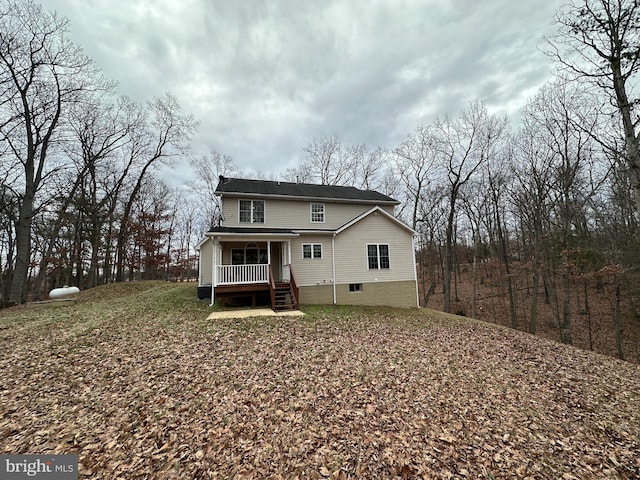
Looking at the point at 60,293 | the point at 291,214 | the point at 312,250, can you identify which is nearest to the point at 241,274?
the point at 312,250

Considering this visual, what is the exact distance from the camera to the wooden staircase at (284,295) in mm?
10914

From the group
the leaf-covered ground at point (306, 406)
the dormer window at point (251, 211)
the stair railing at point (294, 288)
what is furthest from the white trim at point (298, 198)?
the leaf-covered ground at point (306, 406)

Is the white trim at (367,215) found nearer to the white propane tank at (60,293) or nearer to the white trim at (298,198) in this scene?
the white trim at (298,198)

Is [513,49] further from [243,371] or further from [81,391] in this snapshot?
[81,391]

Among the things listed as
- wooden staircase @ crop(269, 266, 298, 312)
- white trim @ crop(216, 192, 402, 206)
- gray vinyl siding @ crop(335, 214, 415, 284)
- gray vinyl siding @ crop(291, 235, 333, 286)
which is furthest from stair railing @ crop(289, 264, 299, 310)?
white trim @ crop(216, 192, 402, 206)

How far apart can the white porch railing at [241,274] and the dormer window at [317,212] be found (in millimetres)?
4538

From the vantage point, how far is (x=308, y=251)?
42.8 ft

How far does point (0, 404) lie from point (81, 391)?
975 mm

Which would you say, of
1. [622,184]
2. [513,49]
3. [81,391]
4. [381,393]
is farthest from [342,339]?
[622,184]

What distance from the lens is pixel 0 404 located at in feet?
13.0

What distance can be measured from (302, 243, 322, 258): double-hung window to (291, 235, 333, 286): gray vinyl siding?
15 cm

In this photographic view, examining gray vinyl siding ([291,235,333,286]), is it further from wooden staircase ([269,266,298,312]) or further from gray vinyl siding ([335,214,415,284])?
wooden staircase ([269,266,298,312])

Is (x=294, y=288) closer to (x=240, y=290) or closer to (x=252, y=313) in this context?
(x=252, y=313)

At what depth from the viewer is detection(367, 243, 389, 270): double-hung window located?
13.8 metres
